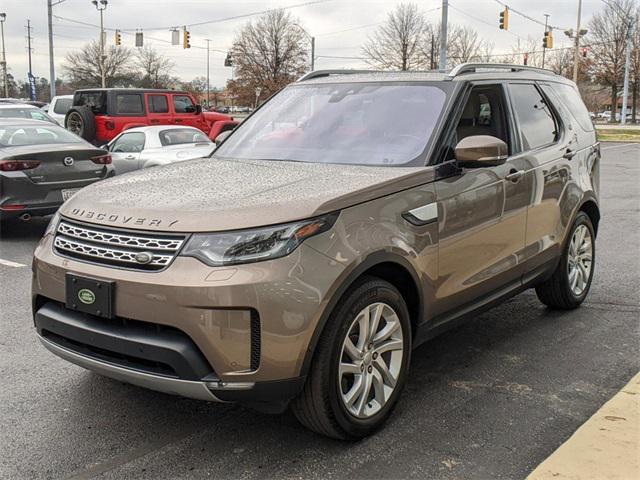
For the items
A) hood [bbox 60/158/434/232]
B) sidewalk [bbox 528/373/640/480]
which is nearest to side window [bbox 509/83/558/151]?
hood [bbox 60/158/434/232]

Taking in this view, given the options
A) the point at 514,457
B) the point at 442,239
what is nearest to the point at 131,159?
the point at 442,239

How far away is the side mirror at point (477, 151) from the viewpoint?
12.3ft

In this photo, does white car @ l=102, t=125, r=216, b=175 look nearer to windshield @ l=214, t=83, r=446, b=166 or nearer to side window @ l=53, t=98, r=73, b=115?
windshield @ l=214, t=83, r=446, b=166

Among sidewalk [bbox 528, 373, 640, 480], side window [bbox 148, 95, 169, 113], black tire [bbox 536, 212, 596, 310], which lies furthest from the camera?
side window [bbox 148, 95, 169, 113]

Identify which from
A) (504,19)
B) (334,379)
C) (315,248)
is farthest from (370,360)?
(504,19)

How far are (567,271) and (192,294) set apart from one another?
3.47 meters

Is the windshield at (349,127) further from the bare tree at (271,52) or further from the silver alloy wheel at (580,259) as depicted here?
the bare tree at (271,52)

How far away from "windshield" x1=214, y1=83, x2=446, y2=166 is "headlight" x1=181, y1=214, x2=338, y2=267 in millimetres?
1105

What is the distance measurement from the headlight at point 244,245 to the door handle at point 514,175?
1.89m

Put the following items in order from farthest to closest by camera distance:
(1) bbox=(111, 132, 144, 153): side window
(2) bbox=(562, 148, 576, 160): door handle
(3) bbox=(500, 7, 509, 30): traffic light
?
(3) bbox=(500, 7, 509, 30): traffic light < (1) bbox=(111, 132, 144, 153): side window < (2) bbox=(562, 148, 576, 160): door handle

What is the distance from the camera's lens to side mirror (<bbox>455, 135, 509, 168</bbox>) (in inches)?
148

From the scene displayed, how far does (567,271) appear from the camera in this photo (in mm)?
5281

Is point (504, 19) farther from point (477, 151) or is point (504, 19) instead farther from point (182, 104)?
point (477, 151)

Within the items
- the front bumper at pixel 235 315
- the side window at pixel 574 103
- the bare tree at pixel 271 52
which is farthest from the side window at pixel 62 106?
the bare tree at pixel 271 52
